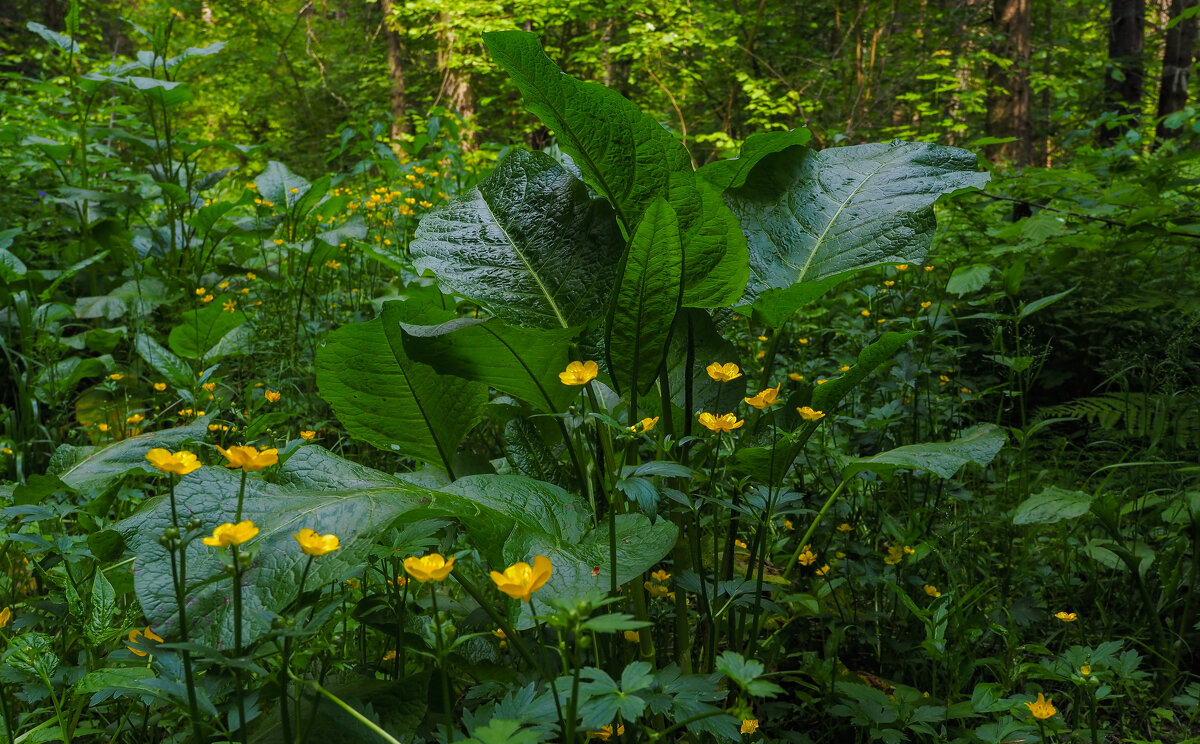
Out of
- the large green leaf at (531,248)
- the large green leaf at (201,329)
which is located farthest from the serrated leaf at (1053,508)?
the large green leaf at (201,329)

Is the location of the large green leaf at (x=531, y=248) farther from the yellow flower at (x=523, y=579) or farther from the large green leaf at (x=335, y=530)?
the yellow flower at (x=523, y=579)

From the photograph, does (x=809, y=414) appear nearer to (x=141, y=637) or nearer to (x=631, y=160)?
(x=631, y=160)

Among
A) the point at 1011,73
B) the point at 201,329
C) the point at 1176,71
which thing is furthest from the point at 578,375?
the point at 1011,73

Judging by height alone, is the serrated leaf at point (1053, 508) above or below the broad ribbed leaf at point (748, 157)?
below

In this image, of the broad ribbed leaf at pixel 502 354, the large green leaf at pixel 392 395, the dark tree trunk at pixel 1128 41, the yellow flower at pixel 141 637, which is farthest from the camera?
the dark tree trunk at pixel 1128 41

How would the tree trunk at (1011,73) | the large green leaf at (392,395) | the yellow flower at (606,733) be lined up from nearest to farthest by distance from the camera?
the yellow flower at (606,733)
the large green leaf at (392,395)
the tree trunk at (1011,73)

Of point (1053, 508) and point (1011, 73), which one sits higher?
point (1011, 73)

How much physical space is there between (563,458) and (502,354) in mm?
380

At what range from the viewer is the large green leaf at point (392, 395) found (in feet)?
4.55

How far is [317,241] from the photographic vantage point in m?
3.08

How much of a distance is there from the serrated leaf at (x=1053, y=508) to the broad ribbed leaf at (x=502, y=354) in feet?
3.14

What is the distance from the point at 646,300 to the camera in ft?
4.01

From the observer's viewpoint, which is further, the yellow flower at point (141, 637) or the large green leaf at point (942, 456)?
the large green leaf at point (942, 456)

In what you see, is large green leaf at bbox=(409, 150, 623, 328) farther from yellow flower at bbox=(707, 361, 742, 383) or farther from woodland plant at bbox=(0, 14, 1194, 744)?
yellow flower at bbox=(707, 361, 742, 383)
